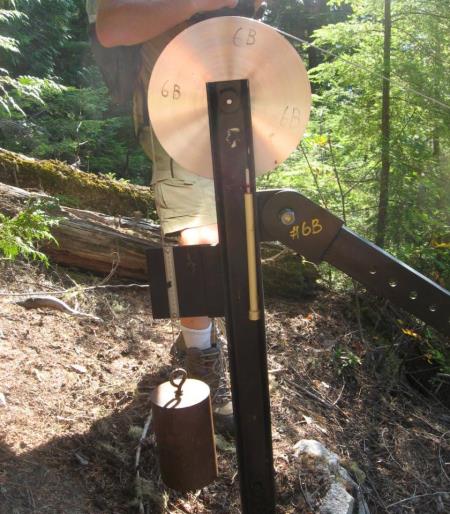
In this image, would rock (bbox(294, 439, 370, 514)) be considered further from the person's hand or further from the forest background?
the forest background

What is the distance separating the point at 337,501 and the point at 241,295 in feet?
4.55

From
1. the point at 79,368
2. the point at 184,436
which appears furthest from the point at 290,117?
the point at 79,368

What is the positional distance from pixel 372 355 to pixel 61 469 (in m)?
2.86

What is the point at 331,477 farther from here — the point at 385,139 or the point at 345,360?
the point at 385,139

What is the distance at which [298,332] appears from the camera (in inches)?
170

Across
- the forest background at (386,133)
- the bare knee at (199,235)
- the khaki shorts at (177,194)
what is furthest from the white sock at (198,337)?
the forest background at (386,133)

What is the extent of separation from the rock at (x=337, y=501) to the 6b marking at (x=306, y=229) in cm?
143

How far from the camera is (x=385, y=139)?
4.55m

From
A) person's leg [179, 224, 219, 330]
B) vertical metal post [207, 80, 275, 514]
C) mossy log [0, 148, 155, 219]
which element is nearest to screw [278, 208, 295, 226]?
vertical metal post [207, 80, 275, 514]

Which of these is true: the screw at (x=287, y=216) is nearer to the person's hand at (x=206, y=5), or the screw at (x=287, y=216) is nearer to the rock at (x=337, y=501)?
the person's hand at (x=206, y=5)

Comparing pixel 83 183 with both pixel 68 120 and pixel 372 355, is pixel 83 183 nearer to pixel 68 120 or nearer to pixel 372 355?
pixel 372 355

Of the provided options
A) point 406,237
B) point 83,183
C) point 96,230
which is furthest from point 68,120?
point 406,237

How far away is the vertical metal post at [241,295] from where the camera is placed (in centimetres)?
152

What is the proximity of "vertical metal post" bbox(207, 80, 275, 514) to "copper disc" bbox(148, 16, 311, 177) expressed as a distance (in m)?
0.06
